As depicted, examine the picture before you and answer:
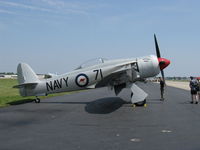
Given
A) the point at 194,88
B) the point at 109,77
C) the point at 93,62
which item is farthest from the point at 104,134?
the point at 194,88

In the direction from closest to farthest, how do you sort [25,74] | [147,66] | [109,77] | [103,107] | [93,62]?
[109,77]
[103,107]
[147,66]
[93,62]
[25,74]

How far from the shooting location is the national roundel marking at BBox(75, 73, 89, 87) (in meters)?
Result: 13.4

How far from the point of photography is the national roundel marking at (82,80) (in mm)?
13374

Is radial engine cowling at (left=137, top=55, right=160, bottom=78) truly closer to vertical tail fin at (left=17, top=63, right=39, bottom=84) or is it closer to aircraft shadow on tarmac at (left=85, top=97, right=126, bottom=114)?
aircraft shadow on tarmac at (left=85, top=97, right=126, bottom=114)

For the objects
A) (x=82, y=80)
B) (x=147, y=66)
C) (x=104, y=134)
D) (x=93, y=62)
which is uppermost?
(x=93, y=62)

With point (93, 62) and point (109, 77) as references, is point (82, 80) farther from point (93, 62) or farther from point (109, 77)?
point (109, 77)

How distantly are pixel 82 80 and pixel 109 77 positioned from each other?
2227 mm

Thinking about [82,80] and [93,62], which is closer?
[82,80]

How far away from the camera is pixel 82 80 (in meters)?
13.4

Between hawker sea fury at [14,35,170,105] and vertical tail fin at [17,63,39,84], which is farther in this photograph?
vertical tail fin at [17,63,39,84]

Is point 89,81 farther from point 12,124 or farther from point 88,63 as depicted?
point 12,124

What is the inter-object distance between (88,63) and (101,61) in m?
0.89

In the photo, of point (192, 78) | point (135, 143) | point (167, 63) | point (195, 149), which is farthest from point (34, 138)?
point (192, 78)

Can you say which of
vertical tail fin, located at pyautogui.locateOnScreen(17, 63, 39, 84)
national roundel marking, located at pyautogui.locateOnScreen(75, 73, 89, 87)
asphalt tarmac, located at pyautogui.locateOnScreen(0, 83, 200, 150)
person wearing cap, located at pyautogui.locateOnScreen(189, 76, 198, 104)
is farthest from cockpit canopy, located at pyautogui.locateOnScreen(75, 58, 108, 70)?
person wearing cap, located at pyautogui.locateOnScreen(189, 76, 198, 104)
